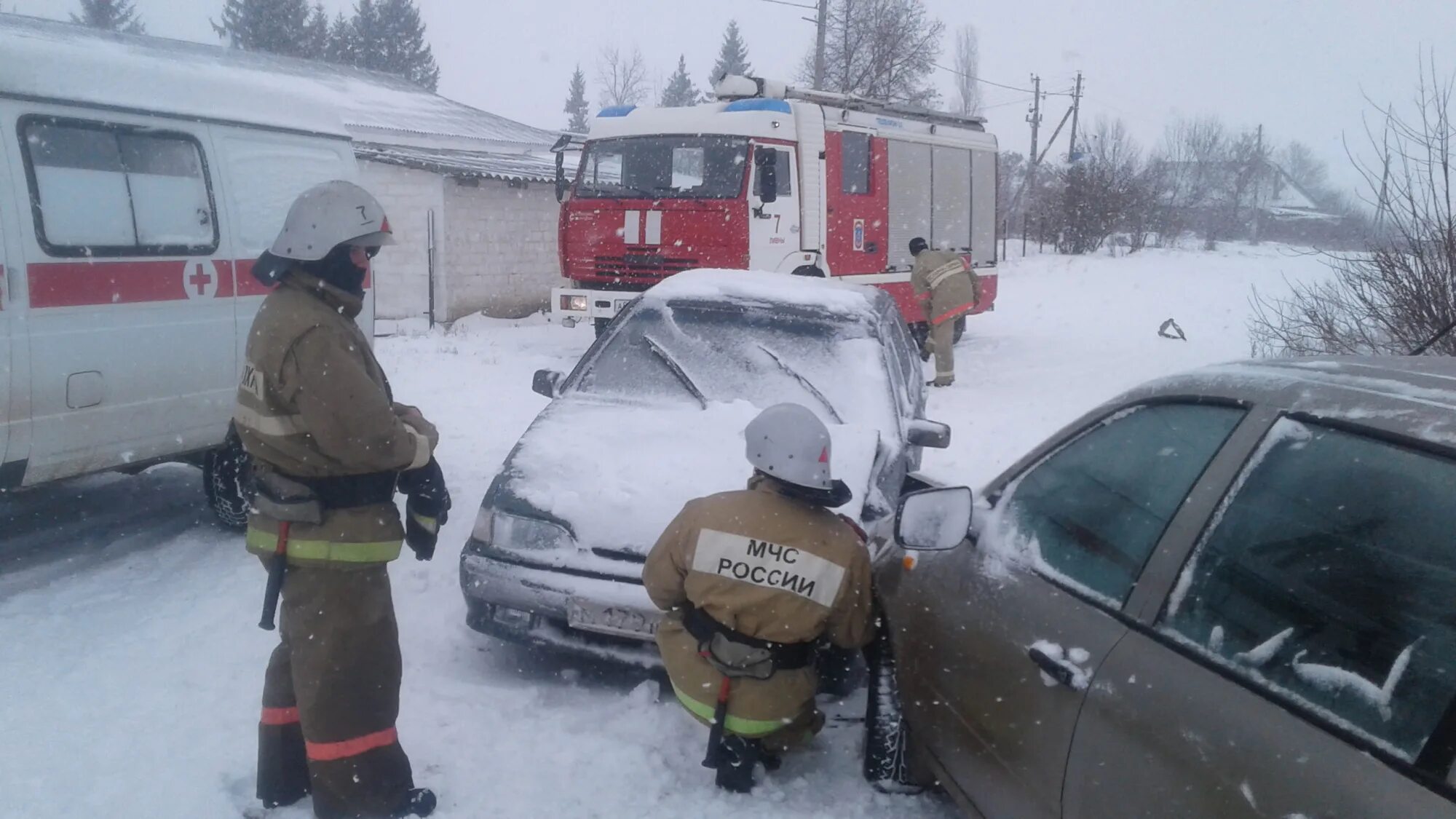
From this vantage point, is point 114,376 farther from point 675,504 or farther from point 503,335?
point 503,335

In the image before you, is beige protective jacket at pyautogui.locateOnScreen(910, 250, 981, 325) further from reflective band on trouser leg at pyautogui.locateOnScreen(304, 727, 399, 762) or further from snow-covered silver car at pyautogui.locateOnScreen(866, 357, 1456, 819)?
reflective band on trouser leg at pyautogui.locateOnScreen(304, 727, 399, 762)

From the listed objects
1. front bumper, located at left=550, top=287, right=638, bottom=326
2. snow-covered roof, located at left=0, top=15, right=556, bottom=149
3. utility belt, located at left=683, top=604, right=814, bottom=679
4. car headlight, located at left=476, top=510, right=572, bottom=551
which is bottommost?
utility belt, located at left=683, top=604, right=814, bottom=679

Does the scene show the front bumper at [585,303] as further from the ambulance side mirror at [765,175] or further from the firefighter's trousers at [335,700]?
the firefighter's trousers at [335,700]

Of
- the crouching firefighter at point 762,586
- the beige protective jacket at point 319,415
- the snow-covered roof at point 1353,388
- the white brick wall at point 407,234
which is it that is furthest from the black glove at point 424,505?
→ the white brick wall at point 407,234

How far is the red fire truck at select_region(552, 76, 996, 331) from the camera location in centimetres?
1164

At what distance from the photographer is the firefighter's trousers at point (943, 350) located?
38.9ft

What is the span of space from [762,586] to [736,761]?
0.64m

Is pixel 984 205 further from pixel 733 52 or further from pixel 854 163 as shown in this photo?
pixel 733 52

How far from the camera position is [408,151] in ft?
66.9

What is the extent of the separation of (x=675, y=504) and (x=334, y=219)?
172 cm

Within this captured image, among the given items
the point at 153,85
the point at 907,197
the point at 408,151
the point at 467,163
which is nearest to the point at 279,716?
the point at 153,85

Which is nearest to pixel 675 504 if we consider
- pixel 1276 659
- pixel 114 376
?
pixel 1276 659

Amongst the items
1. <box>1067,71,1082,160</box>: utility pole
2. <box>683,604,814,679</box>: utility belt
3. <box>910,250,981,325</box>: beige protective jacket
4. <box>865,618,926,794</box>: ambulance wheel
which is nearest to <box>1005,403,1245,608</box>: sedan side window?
<box>865,618,926,794</box>: ambulance wheel

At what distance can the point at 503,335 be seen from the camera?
15438 millimetres
